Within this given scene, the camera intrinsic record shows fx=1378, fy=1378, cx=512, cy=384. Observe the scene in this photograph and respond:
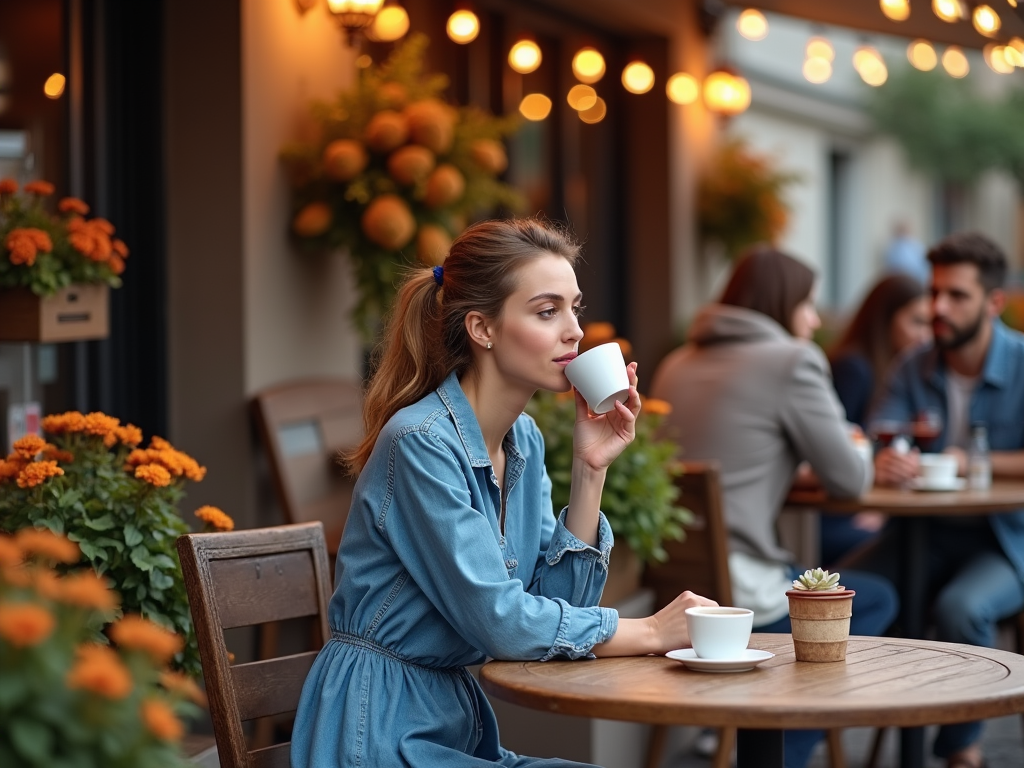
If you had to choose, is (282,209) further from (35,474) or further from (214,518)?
(35,474)

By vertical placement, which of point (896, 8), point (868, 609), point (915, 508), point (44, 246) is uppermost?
point (896, 8)

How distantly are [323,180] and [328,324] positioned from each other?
0.56 m

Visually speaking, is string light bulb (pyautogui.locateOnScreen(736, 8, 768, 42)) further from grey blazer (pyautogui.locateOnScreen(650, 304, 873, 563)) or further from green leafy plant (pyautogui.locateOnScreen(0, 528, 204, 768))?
green leafy plant (pyautogui.locateOnScreen(0, 528, 204, 768))

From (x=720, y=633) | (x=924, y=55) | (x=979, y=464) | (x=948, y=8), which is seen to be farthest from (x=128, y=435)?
(x=924, y=55)

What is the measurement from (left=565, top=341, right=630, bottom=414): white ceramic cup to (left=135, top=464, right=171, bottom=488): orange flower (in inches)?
35.4

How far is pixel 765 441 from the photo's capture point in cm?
390

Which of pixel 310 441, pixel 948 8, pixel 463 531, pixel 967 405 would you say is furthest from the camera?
pixel 948 8

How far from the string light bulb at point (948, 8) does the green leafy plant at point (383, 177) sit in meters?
1.77

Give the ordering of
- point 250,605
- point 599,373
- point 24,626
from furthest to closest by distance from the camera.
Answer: point 250,605 → point 599,373 → point 24,626

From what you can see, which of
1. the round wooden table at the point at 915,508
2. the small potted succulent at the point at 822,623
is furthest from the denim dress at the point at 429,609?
the round wooden table at the point at 915,508

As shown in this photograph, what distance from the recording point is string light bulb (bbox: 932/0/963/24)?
4992mm

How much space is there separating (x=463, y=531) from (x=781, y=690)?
20.6 inches

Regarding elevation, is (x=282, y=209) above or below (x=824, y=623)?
above

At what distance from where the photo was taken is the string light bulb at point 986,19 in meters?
4.78
